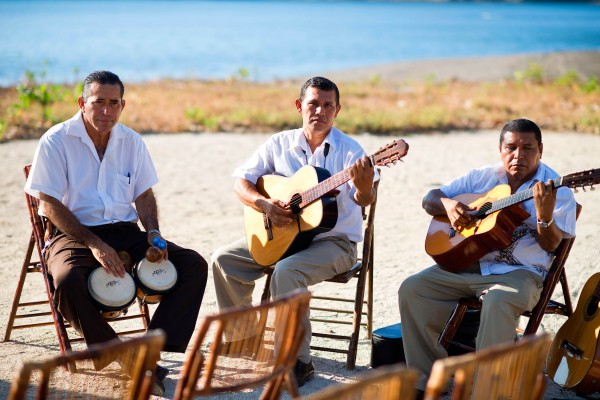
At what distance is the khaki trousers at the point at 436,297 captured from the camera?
14.3ft

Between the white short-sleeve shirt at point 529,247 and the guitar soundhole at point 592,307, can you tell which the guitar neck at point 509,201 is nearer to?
the white short-sleeve shirt at point 529,247

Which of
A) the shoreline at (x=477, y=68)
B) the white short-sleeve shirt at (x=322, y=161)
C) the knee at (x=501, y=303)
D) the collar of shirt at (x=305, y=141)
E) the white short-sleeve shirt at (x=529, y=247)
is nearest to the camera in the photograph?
the knee at (x=501, y=303)

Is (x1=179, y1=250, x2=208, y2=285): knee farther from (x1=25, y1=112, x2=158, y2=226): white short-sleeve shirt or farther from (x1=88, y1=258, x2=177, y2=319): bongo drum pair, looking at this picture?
(x1=25, y1=112, x2=158, y2=226): white short-sleeve shirt

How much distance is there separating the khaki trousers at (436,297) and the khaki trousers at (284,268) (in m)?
0.48

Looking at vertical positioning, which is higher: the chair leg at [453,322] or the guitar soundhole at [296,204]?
the guitar soundhole at [296,204]

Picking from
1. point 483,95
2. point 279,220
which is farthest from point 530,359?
point 483,95

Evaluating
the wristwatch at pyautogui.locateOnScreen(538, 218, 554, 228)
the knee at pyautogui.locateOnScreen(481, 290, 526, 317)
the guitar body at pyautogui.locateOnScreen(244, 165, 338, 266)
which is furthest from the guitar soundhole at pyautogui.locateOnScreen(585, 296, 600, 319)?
the guitar body at pyautogui.locateOnScreen(244, 165, 338, 266)

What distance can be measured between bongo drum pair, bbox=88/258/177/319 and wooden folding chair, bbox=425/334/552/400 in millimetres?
2161

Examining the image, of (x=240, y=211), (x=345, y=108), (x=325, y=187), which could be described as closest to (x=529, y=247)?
(x=325, y=187)

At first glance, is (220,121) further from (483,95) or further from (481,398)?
(481,398)

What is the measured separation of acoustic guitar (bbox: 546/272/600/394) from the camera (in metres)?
4.25

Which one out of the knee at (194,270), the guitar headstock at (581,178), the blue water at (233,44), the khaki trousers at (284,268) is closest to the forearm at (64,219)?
the knee at (194,270)

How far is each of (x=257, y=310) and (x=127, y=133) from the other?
2438 millimetres

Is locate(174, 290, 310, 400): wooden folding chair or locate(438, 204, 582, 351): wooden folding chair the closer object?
locate(174, 290, 310, 400): wooden folding chair
